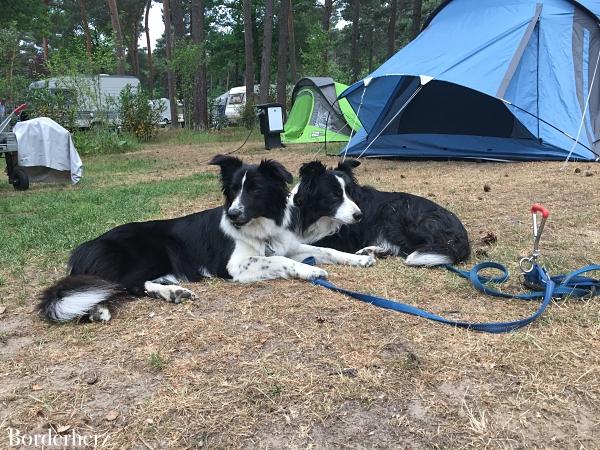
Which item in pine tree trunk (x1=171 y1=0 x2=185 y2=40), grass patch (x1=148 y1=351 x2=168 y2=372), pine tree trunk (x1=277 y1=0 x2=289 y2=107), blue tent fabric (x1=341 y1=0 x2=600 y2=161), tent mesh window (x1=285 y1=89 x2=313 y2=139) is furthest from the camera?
pine tree trunk (x1=277 y1=0 x2=289 y2=107)

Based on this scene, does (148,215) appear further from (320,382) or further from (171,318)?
(320,382)

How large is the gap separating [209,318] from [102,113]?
13.6 metres

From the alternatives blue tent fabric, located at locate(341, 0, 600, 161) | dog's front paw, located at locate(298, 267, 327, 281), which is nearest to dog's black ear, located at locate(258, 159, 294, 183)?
dog's front paw, located at locate(298, 267, 327, 281)

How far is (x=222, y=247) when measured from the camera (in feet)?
12.5

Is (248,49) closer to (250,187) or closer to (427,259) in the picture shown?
(250,187)

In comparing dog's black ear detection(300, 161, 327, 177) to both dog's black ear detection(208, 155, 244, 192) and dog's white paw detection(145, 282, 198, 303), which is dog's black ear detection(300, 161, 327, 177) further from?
dog's white paw detection(145, 282, 198, 303)

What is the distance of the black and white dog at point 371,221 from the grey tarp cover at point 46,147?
6287 mm

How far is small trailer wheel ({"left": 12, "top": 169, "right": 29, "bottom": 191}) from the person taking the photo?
864 centimetres

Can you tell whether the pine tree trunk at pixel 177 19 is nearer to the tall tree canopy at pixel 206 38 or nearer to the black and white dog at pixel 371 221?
the tall tree canopy at pixel 206 38

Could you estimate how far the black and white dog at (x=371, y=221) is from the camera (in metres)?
4.03

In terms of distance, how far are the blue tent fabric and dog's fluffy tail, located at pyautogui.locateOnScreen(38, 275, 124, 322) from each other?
21.7 ft

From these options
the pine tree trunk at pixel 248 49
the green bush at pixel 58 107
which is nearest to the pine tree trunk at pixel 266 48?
the pine tree trunk at pixel 248 49

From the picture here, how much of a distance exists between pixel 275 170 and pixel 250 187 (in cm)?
23

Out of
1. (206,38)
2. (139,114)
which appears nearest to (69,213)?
(139,114)
